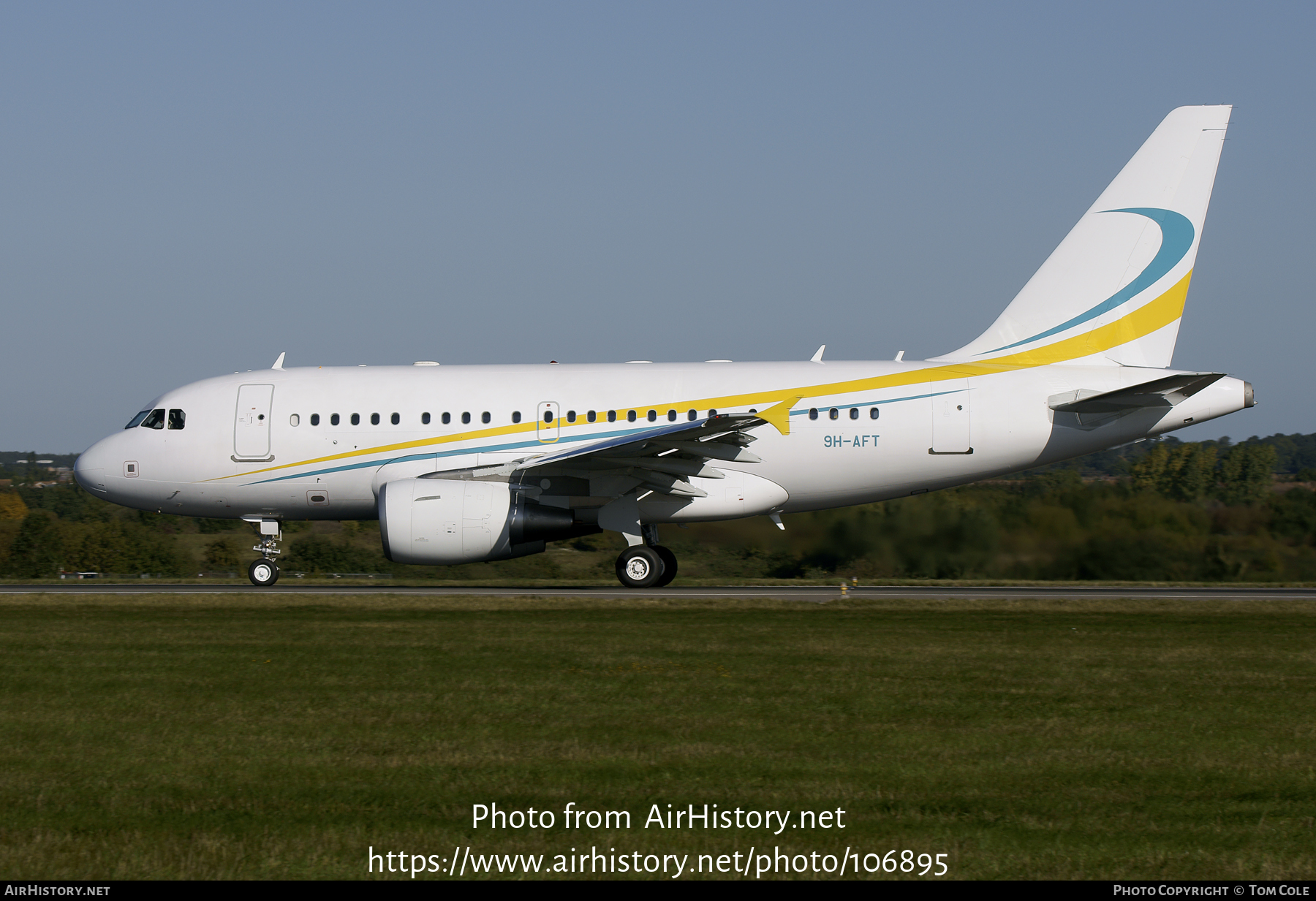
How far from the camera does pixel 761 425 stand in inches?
781

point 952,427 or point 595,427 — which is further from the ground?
point 595,427

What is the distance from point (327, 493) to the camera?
22.4m

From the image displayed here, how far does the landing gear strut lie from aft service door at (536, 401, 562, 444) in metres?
5.35

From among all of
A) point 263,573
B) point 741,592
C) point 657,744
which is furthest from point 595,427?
point 657,744

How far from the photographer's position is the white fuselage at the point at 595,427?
20828mm

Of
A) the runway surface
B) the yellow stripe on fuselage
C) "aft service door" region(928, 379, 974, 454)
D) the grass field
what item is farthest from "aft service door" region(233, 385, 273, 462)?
"aft service door" region(928, 379, 974, 454)

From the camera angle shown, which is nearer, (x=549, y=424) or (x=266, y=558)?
(x=549, y=424)

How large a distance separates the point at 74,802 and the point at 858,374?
16.3 m

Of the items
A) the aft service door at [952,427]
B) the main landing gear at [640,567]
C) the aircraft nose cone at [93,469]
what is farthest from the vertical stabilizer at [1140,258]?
the aircraft nose cone at [93,469]

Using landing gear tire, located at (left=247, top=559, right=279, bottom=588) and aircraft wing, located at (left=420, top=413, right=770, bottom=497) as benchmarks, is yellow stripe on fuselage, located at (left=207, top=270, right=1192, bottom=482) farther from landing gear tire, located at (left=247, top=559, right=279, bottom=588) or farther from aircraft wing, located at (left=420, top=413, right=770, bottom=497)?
landing gear tire, located at (left=247, top=559, right=279, bottom=588)

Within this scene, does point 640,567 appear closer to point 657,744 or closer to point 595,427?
point 595,427

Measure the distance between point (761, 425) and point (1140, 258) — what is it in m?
7.06
